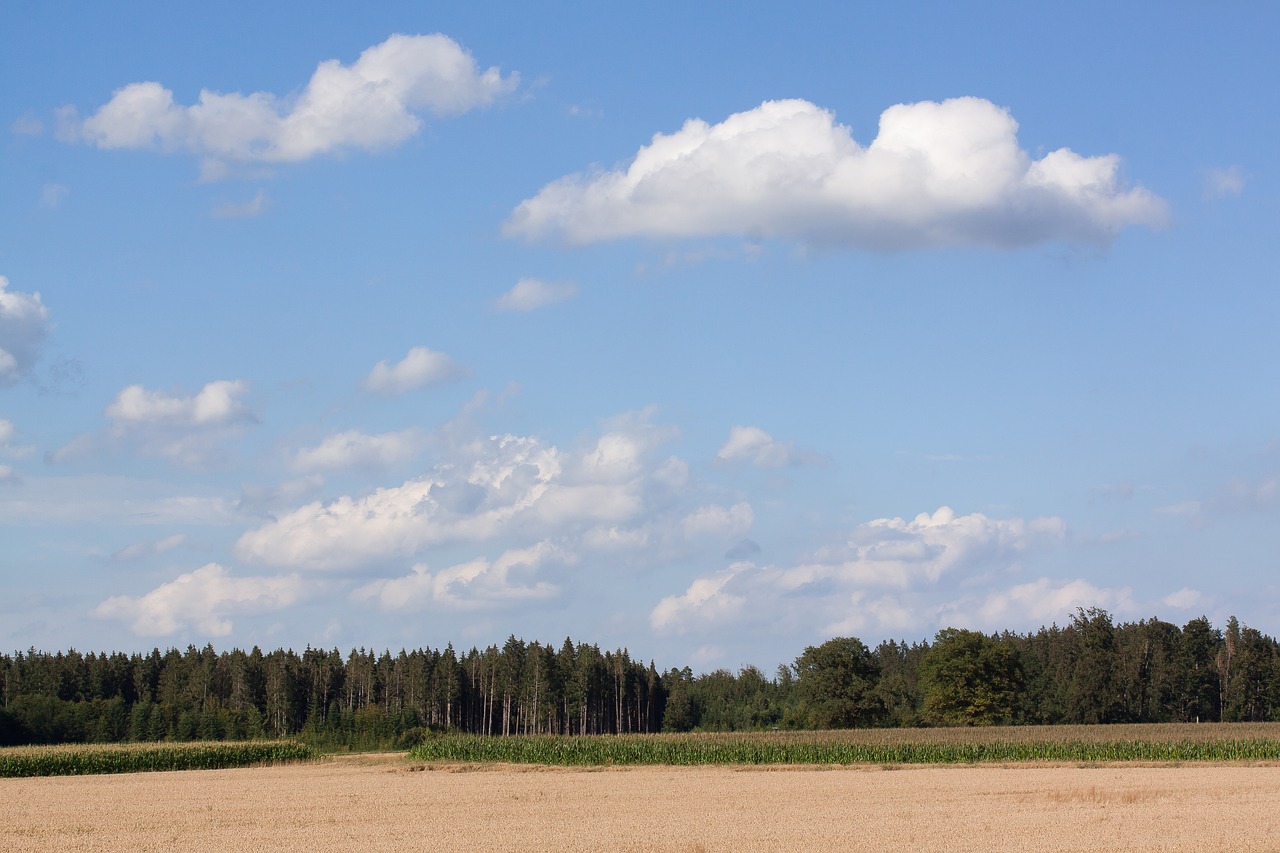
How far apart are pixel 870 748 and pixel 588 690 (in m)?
77.2

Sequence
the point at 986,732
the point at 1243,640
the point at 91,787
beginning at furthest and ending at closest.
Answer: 1. the point at 1243,640
2. the point at 986,732
3. the point at 91,787

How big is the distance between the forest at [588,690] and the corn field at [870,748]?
2593 centimetres

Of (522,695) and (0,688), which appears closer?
(522,695)

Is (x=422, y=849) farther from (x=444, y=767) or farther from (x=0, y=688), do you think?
(x=0, y=688)

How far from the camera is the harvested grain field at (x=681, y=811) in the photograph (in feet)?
109

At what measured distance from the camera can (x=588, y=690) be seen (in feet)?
478

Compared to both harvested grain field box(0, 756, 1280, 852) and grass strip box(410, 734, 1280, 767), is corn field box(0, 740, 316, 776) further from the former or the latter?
grass strip box(410, 734, 1280, 767)

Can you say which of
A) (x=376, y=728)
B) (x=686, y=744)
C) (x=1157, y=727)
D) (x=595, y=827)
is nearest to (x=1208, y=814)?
(x=595, y=827)

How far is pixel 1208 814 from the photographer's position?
3769cm

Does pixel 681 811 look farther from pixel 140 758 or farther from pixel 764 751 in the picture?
pixel 140 758

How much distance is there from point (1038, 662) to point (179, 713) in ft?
322

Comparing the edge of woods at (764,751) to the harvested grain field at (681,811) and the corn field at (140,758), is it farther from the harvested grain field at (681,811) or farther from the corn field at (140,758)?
the harvested grain field at (681,811)

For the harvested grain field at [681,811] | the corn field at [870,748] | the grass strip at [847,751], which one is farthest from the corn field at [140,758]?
the grass strip at [847,751]

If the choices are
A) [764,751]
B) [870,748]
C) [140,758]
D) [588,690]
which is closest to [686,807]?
[764,751]
